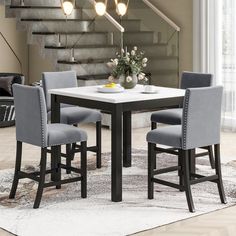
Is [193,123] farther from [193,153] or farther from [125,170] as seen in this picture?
[125,170]

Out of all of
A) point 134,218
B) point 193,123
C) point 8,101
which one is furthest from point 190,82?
point 8,101

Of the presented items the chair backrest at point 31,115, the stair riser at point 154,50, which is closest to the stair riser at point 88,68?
the stair riser at point 154,50

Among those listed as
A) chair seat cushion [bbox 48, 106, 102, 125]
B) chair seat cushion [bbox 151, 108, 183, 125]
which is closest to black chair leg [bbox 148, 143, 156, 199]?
chair seat cushion [bbox 151, 108, 183, 125]

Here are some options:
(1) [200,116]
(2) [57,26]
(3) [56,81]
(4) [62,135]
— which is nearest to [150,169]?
(1) [200,116]

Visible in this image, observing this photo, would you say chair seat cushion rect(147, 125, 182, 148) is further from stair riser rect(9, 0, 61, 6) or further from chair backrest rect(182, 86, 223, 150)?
stair riser rect(9, 0, 61, 6)

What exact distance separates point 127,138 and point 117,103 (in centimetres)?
121

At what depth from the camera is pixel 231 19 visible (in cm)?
877

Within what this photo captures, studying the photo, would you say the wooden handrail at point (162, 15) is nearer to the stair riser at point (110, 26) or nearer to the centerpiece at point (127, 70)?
the stair riser at point (110, 26)

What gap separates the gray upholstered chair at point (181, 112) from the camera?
6.40 meters

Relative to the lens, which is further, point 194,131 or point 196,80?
point 196,80

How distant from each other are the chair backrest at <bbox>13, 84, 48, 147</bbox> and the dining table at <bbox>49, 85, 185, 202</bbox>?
20.9 inches

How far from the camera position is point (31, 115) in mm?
5281

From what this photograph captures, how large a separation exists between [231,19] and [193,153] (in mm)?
3387

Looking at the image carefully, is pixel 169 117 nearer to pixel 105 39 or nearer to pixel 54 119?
pixel 54 119
